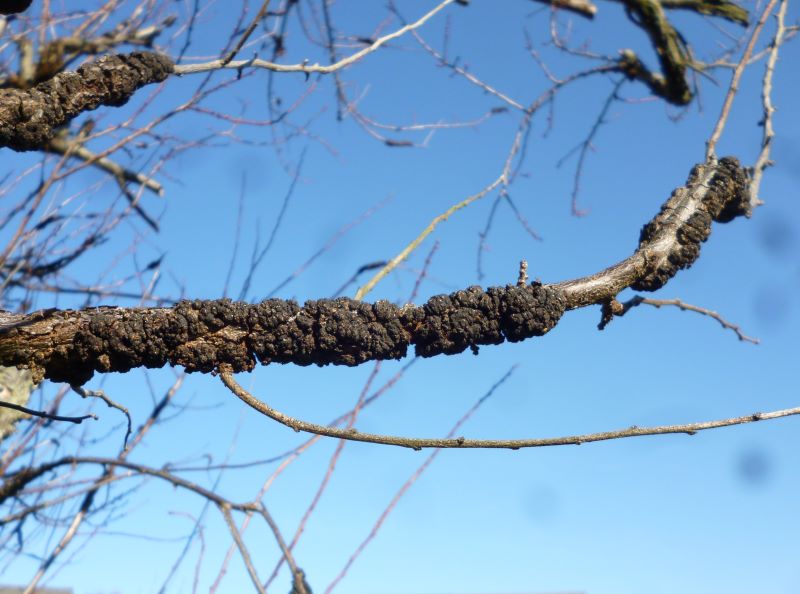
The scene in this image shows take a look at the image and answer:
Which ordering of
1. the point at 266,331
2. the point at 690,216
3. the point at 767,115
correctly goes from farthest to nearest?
the point at 767,115, the point at 690,216, the point at 266,331

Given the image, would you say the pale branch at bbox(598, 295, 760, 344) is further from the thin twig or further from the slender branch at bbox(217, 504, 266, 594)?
the slender branch at bbox(217, 504, 266, 594)

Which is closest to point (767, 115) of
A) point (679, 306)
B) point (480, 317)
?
point (679, 306)

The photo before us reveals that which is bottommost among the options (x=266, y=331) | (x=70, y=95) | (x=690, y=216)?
(x=266, y=331)

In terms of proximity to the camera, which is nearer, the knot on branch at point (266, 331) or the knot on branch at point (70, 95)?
the knot on branch at point (266, 331)

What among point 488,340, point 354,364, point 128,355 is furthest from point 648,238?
point 128,355

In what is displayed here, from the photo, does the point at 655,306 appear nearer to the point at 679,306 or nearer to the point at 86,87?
the point at 679,306

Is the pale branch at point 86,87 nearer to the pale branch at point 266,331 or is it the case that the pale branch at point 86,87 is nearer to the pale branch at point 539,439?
the pale branch at point 266,331

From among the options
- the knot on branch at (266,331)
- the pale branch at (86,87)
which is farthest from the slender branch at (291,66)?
the knot on branch at (266,331)
